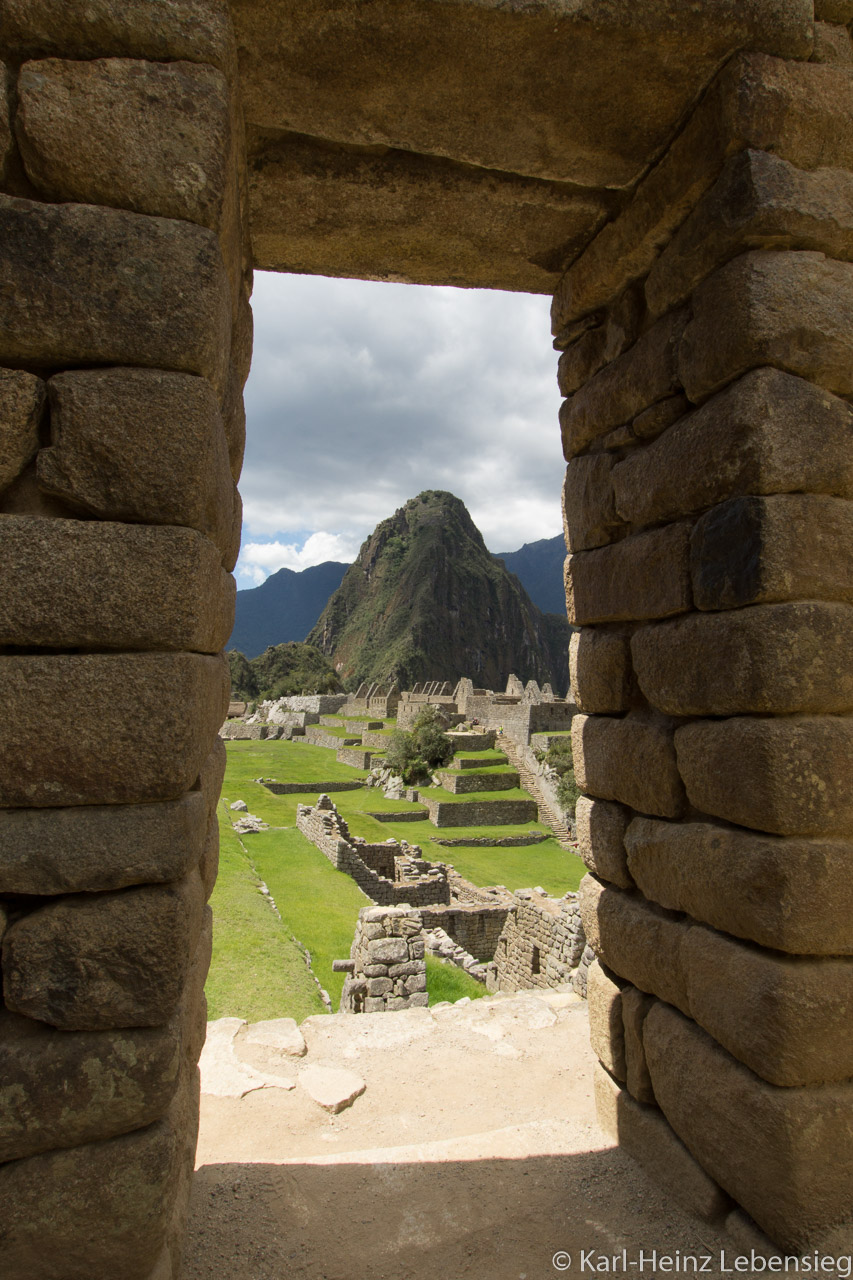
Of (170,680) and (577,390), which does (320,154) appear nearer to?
(577,390)

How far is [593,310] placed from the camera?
3.66 meters

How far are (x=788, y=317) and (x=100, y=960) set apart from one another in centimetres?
283

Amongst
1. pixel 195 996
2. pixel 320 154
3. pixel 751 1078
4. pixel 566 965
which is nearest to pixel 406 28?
pixel 320 154

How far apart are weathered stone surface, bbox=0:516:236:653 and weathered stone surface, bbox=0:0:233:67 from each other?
135 centimetres

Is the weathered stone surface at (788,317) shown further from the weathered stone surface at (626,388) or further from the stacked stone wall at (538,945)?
the stacked stone wall at (538,945)

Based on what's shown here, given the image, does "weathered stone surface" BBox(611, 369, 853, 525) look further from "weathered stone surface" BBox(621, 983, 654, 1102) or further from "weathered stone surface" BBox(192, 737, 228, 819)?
"weathered stone surface" BBox(621, 983, 654, 1102)

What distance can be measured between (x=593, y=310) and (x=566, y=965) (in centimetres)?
928

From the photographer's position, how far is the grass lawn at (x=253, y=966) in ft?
24.4

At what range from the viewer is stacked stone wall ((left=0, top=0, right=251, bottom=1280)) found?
1827mm

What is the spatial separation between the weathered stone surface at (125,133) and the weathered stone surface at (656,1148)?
3570 millimetres

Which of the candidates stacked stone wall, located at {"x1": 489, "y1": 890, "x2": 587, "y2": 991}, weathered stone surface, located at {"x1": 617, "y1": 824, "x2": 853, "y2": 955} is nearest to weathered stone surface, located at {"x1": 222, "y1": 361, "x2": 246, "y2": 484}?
weathered stone surface, located at {"x1": 617, "y1": 824, "x2": 853, "y2": 955}

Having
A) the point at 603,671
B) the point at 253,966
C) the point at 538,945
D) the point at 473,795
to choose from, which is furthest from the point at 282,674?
the point at 603,671

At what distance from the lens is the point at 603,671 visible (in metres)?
3.37

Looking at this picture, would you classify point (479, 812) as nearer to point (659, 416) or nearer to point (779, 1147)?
point (659, 416)
